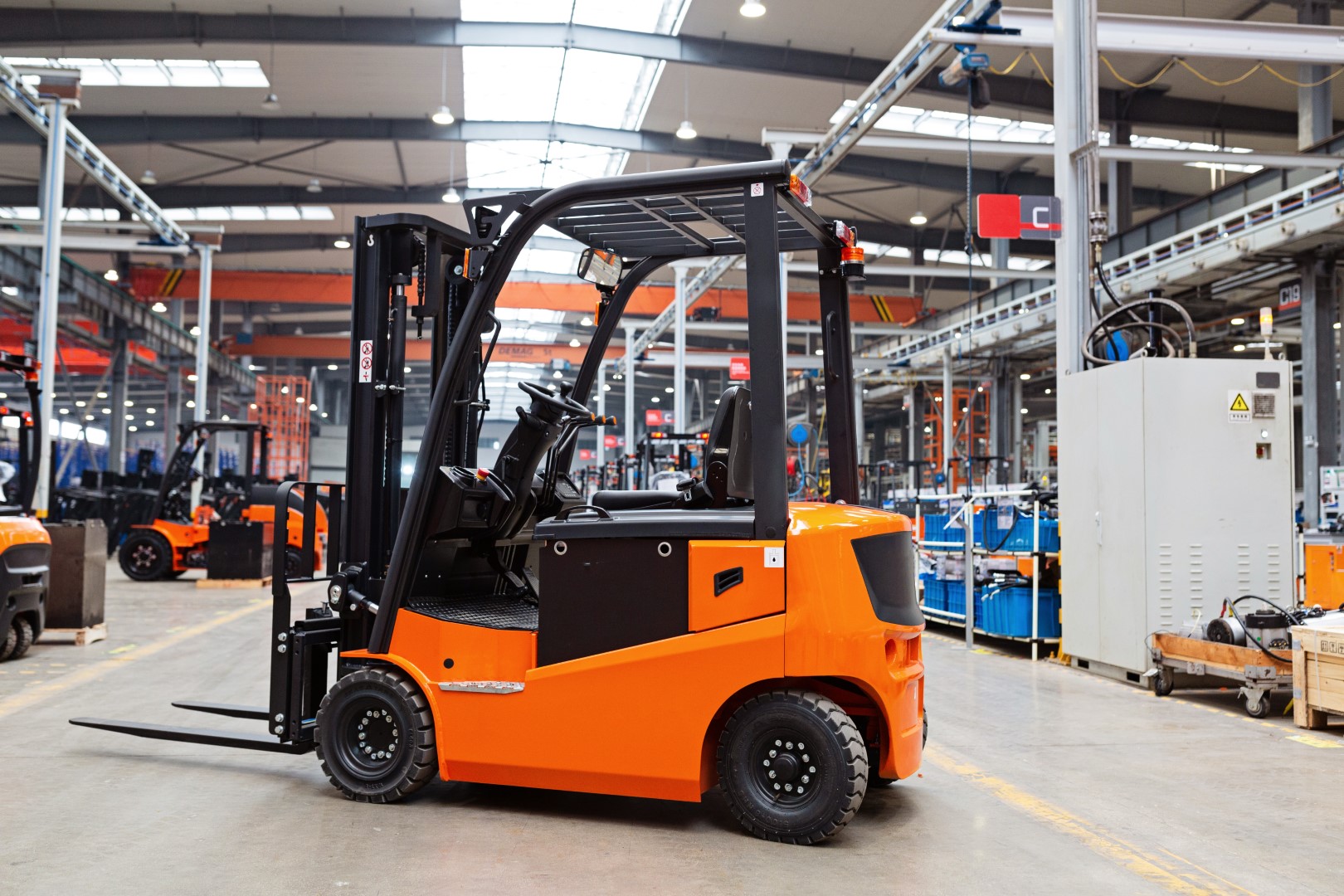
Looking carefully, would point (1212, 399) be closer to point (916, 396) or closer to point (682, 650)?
point (682, 650)

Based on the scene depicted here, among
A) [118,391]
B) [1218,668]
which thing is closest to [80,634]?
[1218,668]

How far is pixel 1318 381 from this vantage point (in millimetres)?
16438

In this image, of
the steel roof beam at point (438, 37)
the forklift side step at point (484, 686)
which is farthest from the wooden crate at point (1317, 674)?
the steel roof beam at point (438, 37)

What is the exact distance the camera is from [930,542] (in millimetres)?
11883

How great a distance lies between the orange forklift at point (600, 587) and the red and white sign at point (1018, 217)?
4.59 metres

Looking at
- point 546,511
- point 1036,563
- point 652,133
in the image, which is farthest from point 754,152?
point 546,511

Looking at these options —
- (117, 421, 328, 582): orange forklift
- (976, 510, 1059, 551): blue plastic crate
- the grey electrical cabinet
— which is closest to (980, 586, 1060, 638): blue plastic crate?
(976, 510, 1059, 551): blue plastic crate

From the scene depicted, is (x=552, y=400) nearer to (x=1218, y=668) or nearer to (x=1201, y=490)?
(x=1218, y=668)

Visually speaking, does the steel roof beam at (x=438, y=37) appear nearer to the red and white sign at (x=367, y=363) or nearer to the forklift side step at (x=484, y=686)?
the red and white sign at (x=367, y=363)

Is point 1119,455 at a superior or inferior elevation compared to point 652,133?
inferior

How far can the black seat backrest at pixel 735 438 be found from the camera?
4.21 metres

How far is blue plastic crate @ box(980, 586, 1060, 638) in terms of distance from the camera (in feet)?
30.9

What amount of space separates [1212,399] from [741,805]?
222 inches

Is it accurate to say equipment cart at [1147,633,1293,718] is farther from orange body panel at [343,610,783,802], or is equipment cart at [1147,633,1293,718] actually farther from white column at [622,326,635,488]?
white column at [622,326,635,488]
